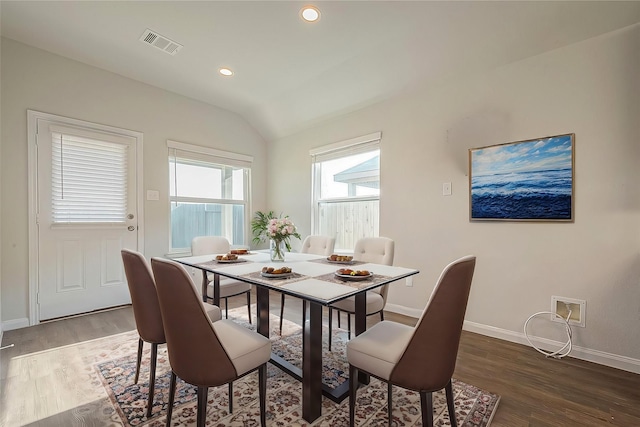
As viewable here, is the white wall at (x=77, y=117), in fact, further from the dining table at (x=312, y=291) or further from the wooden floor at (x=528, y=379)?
the dining table at (x=312, y=291)

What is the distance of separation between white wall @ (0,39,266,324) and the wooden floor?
26.8 inches

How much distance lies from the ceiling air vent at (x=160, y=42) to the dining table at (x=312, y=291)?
2.15 m

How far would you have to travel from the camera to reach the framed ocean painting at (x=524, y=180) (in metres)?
2.27

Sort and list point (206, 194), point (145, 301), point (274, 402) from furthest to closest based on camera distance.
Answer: point (206, 194), point (274, 402), point (145, 301)

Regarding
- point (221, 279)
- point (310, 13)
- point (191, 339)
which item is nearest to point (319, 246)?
point (221, 279)

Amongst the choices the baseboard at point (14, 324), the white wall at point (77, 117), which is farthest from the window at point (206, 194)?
the baseboard at point (14, 324)

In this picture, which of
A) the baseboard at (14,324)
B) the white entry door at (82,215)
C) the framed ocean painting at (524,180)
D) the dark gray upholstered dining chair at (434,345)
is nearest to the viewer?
the dark gray upholstered dining chair at (434,345)

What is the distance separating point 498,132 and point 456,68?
756mm

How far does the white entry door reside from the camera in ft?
9.69

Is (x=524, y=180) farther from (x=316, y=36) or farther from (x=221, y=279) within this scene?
(x=221, y=279)

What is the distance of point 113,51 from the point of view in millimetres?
2895

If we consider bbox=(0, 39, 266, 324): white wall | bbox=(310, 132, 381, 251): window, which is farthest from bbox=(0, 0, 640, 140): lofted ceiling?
bbox=(310, 132, 381, 251): window

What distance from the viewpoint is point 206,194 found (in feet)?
13.9

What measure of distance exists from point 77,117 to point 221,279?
2.51 meters
